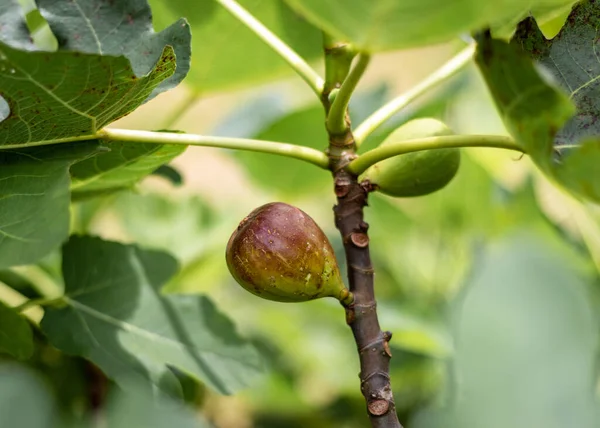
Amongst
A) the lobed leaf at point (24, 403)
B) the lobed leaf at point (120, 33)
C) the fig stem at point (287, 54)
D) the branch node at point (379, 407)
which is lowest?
the lobed leaf at point (24, 403)

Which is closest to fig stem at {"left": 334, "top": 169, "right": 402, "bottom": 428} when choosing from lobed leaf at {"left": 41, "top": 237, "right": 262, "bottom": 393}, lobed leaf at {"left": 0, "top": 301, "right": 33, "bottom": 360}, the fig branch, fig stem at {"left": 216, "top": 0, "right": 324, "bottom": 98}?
the fig branch

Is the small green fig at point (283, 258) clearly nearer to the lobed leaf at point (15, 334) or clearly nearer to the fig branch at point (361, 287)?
the fig branch at point (361, 287)

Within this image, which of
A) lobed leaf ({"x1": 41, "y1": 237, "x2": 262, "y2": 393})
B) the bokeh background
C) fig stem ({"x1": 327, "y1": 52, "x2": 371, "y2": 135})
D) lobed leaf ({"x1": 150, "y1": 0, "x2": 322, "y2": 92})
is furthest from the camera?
the bokeh background

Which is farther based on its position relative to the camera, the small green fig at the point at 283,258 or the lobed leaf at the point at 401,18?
the small green fig at the point at 283,258

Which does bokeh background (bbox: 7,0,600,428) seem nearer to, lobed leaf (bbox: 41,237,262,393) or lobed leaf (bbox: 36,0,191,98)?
lobed leaf (bbox: 41,237,262,393)

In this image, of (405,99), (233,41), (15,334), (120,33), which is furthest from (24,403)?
(233,41)

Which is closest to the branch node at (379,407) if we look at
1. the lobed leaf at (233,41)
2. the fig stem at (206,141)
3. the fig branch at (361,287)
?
the fig branch at (361,287)

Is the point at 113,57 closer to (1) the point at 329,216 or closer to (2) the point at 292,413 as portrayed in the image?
(2) the point at 292,413
